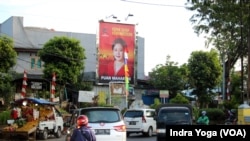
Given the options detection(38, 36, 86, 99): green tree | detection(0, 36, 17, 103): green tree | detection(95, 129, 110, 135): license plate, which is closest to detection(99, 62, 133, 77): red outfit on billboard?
detection(38, 36, 86, 99): green tree

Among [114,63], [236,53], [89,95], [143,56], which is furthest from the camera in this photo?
[143,56]

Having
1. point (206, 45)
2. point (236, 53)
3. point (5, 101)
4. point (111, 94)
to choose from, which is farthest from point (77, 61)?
point (236, 53)

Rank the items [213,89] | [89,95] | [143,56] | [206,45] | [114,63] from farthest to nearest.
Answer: [143,56] → [213,89] → [114,63] → [206,45] → [89,95]

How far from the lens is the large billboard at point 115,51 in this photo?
53.5m

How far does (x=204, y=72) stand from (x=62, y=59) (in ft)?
58.7

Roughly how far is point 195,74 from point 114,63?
1041cm

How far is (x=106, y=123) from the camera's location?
14.7 m

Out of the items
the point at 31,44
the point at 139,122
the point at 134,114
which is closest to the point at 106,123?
the point at 139,122

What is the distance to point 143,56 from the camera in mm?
65062

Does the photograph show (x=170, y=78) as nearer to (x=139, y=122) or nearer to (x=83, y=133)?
(x=139, y=122)

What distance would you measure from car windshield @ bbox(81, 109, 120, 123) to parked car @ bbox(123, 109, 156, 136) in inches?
517

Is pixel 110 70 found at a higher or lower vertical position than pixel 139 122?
higher

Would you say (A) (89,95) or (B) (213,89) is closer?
(A) (89,95)

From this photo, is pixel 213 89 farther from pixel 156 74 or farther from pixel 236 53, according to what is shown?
pixel 236 53
